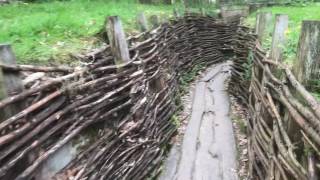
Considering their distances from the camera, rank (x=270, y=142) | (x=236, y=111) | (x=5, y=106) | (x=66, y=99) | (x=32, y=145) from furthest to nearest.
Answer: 1. (x=236, y=111)
2. (x=270, y=142)
3. (x=66, y=99)
4. (x=32, y=145)
5. (x=5, y=106)

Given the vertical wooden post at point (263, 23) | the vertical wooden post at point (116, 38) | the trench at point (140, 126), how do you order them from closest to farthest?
1. the trench at point (140, 126)
2. the vertical wooden post at point (116, 38)
3. the vertical wooden post at point (263, 23)

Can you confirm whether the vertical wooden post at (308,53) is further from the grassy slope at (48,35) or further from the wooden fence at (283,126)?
the grassy slope at (48,35)

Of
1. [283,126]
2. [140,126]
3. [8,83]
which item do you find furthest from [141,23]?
[8,83]

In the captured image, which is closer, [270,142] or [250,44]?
[270,142]

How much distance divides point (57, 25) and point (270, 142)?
96.1 inches

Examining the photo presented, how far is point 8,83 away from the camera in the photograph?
2.23m

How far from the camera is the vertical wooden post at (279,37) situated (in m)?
4.11

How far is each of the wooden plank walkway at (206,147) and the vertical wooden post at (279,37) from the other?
4.08 feet

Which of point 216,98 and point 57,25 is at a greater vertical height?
point 57,25

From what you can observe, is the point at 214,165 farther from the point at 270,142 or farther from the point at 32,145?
the point at 32,145

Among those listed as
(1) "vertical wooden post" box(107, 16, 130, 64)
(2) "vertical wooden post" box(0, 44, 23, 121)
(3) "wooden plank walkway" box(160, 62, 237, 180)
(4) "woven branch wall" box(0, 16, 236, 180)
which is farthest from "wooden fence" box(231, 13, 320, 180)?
(2) "vertical wooden post" box(0, 44, 23, 121)

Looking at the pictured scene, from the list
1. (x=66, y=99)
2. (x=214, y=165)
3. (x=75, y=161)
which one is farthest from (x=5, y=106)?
(x=214, y=165)

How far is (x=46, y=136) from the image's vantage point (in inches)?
95.2

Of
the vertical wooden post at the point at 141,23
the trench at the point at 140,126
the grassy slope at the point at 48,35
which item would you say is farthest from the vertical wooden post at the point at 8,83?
the vertical wooden post at the point at 141,23
